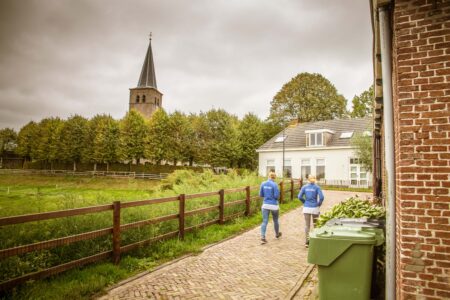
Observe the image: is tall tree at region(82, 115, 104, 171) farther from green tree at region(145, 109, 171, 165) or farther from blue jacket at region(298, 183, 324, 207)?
blue jacket at region(298, 183, 324, 207)

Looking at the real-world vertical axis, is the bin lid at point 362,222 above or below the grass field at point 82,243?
above

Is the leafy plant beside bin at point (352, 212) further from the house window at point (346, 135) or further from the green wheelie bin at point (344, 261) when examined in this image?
the house window at point (346, 135)

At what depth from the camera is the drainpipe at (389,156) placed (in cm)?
333

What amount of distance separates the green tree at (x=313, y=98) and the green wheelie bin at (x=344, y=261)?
1537 inches

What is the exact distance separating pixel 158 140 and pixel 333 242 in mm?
37627

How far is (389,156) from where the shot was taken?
11.4ft

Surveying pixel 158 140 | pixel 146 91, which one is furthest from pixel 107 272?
pixel 146 91

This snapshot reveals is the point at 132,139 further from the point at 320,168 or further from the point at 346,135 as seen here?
the point at 346,135

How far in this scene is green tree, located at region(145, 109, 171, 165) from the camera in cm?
3925

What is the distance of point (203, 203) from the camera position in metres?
9.28

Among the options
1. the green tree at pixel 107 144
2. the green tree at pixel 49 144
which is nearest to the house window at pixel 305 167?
the green tree at pixel 107 144

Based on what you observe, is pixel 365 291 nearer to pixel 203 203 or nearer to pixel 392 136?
pixel 392 136

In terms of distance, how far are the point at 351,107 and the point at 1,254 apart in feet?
148

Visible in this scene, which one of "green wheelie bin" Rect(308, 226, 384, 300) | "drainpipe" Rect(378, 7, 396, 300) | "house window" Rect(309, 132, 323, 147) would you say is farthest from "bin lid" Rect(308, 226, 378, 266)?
"house window" Rect(309, 132, 323, 147)
